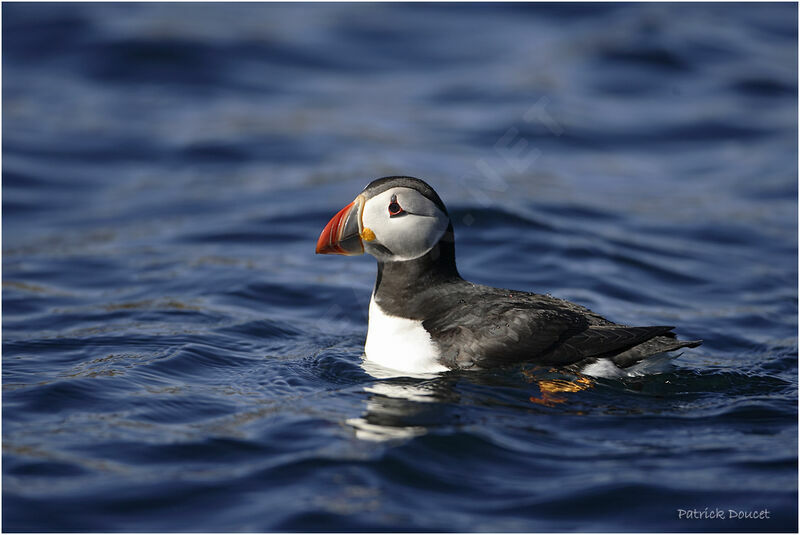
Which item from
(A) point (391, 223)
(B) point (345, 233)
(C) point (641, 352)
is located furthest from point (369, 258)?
(C) point (641, 352)

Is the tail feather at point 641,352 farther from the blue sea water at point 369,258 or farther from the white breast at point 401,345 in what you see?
the white breast at point 401,345

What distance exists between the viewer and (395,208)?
20.8ft

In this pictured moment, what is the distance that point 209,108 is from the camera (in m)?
16.0

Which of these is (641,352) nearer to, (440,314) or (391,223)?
(440,314)

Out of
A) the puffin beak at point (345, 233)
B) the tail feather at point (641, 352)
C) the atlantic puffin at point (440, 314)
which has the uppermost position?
the puffin beak at point (345, 233)

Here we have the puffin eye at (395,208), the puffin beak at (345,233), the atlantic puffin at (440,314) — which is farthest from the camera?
the puffin beak at (345,233)

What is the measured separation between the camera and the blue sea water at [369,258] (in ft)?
17.2

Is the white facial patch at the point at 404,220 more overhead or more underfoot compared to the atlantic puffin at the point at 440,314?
more overhead

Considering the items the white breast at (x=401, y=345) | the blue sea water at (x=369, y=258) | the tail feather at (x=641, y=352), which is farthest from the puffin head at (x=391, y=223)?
the tail feather at (x=641, y=352)

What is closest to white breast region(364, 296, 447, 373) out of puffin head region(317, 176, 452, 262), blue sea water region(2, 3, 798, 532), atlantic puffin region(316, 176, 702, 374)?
atlantic puffin region(316, 176, 702, 374)

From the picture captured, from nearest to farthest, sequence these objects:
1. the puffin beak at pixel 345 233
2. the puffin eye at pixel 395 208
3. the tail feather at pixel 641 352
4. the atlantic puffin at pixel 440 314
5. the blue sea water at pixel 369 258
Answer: the blue sea water at pixel 369 258, the atlantic puffin at pixel 440 314, the tail feather at pixel 641 352, the puffin eye at pixel 395 208, the puffin beak at pixel 345 233

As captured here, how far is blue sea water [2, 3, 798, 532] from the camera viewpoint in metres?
5.25

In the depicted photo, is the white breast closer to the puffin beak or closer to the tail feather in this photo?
the puffin beak

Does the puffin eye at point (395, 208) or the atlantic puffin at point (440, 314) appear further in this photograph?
the puffin eye at point (395, 208)
